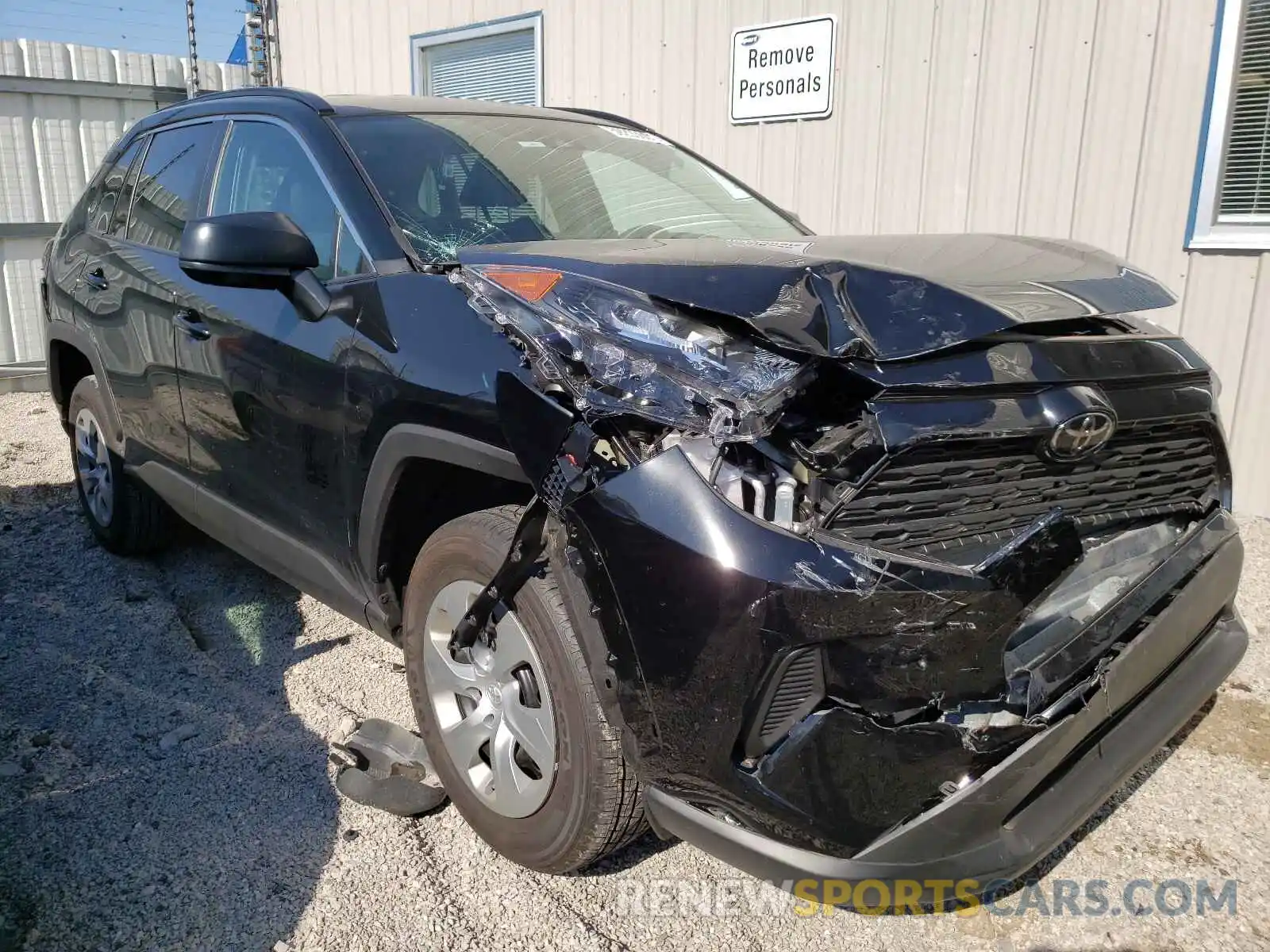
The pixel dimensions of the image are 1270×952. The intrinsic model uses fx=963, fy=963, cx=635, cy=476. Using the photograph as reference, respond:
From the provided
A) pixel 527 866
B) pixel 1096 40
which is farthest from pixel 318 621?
pixel 1096 40

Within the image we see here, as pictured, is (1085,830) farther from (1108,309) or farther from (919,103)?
(919,103)

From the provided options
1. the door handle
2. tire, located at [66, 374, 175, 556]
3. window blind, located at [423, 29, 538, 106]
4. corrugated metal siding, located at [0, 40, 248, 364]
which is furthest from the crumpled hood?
corrugated metal siding, located at [0, 40, 248, 364]

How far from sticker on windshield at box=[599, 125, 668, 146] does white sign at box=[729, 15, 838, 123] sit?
2.38m

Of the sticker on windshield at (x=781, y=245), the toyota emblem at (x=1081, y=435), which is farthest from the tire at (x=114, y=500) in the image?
the toyota emblem at (x=1081, y=435)

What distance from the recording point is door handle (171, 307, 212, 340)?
310 centimetres

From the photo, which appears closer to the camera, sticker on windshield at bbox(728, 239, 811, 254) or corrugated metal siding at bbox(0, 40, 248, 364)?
sticker on windshield at bbox(728, 239, 811, 254)

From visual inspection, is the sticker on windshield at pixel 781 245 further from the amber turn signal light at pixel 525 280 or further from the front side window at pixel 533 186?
the amber turn signal light at pixel 525 280

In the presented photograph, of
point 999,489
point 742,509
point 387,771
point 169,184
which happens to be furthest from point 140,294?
point 999,489

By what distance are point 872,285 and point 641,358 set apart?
1.44 ft

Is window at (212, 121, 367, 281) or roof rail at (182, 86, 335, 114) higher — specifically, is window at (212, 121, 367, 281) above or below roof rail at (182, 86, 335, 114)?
below

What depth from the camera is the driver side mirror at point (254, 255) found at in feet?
7.94

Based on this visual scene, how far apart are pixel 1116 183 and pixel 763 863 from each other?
168 inches

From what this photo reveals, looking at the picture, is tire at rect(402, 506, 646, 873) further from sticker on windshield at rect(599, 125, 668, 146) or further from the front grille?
sticker on windshield at rect(599, 125, 668, 146)

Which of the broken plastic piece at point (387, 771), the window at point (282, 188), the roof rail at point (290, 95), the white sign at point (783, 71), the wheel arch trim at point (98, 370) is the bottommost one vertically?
the broken plastic piece at point (387, 771)
